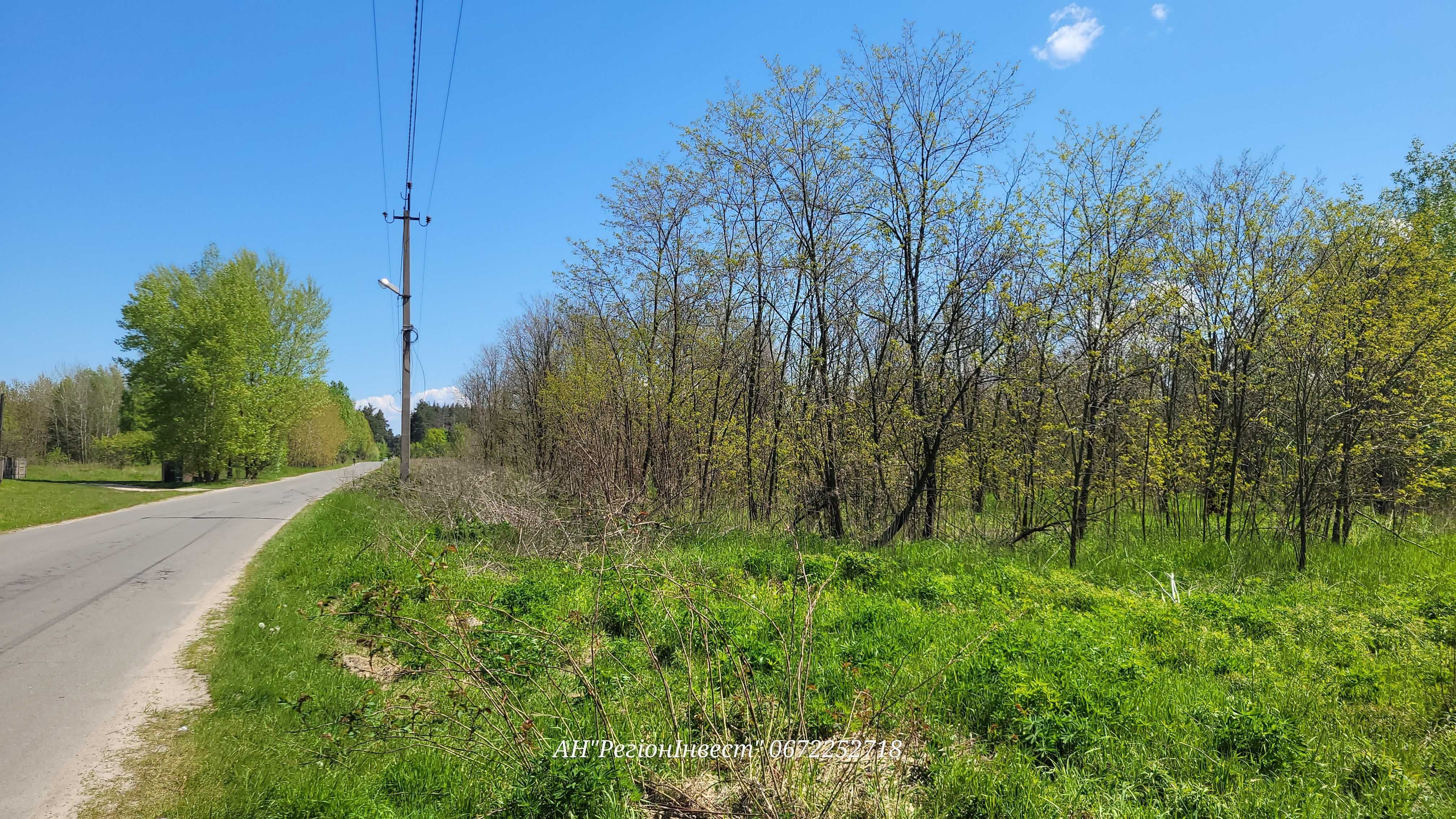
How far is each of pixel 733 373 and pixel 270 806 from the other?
11512 millimetres

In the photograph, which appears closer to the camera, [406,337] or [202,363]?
[406,337]

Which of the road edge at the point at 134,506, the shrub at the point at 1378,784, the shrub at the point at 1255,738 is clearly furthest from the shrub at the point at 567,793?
the road edge at the point at 134,506

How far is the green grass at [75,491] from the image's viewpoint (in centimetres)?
1577

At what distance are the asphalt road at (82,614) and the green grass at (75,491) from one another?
0.91 m

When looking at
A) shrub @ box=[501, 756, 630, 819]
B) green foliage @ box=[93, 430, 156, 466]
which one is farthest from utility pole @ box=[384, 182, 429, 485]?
green foliage @ box=[93, 430, 156, 466]

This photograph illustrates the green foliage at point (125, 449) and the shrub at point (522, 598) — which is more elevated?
the green foliage at point (125, 449)

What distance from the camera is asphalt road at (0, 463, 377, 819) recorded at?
439cm

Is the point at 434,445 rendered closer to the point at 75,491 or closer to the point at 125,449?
the point at 125,449

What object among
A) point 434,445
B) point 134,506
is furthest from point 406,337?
point 434,445

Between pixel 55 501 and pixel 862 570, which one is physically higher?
pixel 55 501

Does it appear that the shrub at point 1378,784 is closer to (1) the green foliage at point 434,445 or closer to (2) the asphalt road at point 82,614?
(2) the asphalt road at point 82,614

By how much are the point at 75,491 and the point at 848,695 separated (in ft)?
96.9

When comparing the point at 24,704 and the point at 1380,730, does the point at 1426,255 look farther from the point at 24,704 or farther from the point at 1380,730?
the point at 24,704

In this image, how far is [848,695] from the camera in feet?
16.0
